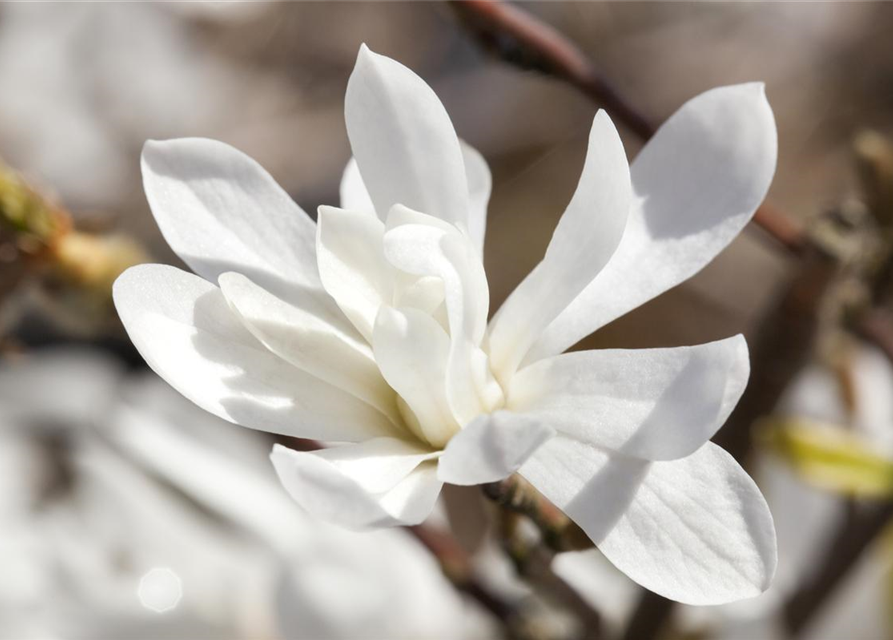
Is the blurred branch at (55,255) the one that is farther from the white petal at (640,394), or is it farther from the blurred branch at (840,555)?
the blurred branch at (840,555)

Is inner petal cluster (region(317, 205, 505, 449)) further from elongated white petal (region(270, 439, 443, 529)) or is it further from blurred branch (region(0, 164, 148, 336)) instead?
blurred branch (region(0, 164, 148, 336))

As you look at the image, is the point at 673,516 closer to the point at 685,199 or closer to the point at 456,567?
the point at 685,199

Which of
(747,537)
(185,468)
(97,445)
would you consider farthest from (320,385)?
(97,445)

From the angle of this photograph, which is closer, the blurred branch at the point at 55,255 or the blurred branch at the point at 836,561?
the blurred branch at the point at 55,255

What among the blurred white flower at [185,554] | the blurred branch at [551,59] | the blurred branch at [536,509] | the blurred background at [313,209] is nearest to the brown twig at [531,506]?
the blurred branch at [536,509]

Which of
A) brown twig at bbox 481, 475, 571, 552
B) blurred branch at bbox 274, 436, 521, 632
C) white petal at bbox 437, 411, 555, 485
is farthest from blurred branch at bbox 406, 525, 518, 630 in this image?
white petal at bbox 437, 411, 555, 485

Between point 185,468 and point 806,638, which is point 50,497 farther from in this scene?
point 806,638
